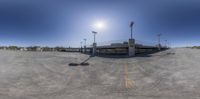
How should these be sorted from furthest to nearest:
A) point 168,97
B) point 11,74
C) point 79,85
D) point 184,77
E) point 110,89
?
point 11,74
point 184,77
point 79,85
point 110,89
point 168,97

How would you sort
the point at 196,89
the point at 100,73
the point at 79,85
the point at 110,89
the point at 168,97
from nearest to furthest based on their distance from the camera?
the point at 168,97 < the point at 196,89 < the point at 110,89 < the point at 79,85 < the point at 100,73

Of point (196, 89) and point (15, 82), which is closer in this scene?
point (196, 89)

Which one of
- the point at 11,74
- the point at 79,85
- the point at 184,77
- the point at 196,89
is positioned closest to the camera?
the point at 196,89

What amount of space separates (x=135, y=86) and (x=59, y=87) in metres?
5.98

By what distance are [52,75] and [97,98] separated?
7954mm

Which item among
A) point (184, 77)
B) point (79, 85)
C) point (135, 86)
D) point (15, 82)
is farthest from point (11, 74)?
point (184, 77)

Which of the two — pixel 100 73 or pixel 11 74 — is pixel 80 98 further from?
pixel 11 74

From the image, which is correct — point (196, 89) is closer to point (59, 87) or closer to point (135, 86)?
point (135, 86)

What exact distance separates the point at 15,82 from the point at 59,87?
397 centimetres

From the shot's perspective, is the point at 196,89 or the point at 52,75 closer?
the point at 196,89

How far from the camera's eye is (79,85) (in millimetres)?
15102

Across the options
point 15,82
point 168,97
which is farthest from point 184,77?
point 15,82

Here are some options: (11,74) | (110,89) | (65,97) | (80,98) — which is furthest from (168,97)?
(11,74)

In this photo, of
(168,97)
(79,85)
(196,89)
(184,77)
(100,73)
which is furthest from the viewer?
(100,73)
